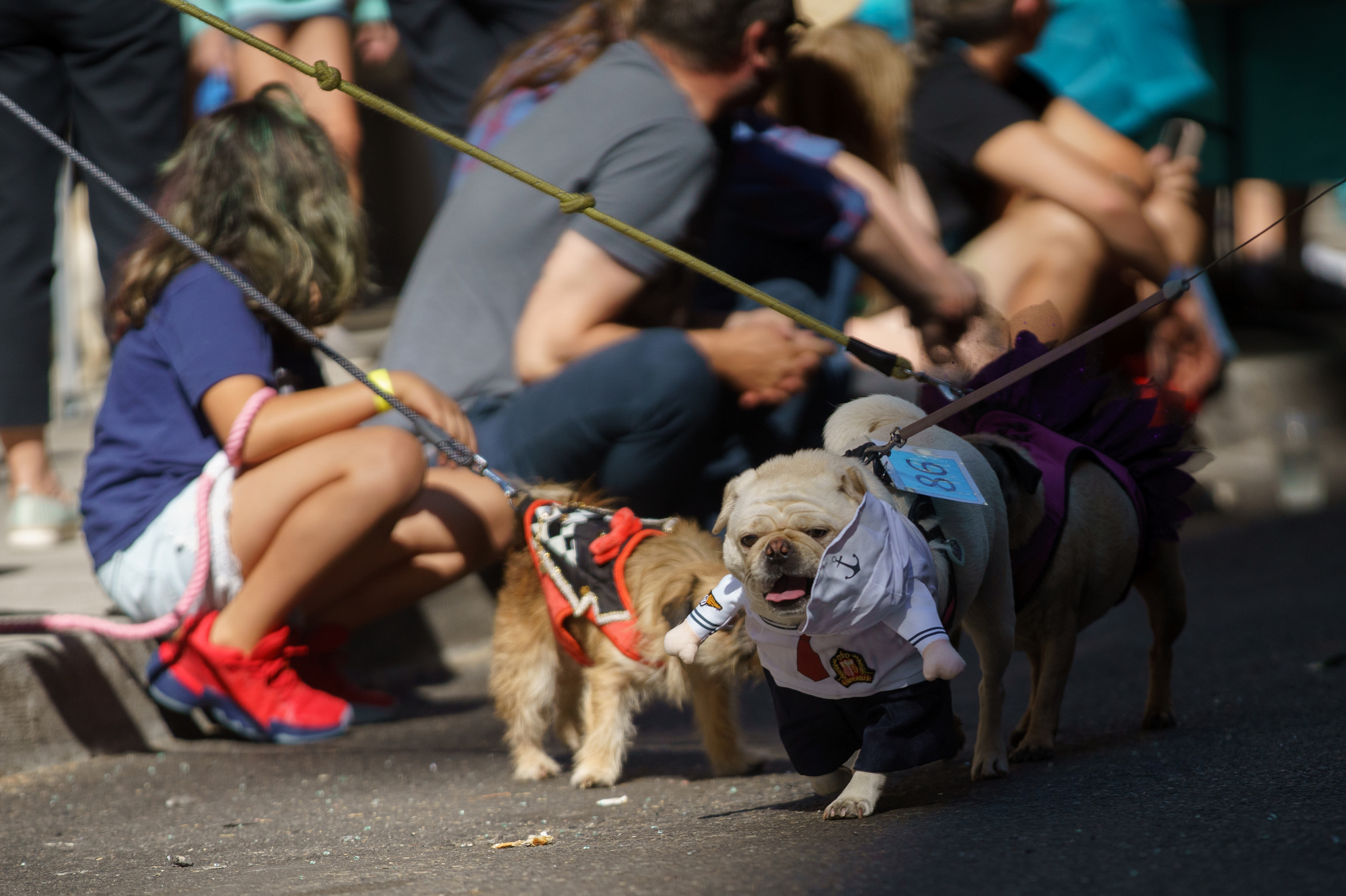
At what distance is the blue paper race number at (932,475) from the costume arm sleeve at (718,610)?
0.32 metres

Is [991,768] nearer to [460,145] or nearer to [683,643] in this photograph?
[683,643]

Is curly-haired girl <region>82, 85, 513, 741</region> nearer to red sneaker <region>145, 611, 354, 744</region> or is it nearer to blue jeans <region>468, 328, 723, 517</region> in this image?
red sneaker <region>145, 611, 354, 744</region>

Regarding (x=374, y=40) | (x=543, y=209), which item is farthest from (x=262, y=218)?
A: (x=374, y=40)

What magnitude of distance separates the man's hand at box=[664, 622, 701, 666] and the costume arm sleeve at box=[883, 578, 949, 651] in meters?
0.33

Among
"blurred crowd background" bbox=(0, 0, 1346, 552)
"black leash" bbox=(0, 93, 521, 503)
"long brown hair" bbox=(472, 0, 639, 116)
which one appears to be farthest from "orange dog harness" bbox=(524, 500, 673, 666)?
"long brown hair" bbox=(472, 0, 639, 116)

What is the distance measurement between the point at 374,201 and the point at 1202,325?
4.76 meters

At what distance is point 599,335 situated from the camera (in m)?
3.72

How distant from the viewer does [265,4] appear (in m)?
4.64

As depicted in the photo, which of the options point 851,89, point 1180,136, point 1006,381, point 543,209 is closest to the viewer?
point 1006,381

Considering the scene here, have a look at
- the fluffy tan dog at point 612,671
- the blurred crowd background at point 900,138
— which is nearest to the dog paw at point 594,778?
the fluffy tan dog at point 612,671

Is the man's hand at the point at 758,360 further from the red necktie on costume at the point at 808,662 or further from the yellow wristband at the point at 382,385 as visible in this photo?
the red necktie on costume at the point at 808,662

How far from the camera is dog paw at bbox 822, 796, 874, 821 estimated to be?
220 cm

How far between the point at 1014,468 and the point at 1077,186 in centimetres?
316

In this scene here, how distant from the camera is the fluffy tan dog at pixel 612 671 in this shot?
2.67m
